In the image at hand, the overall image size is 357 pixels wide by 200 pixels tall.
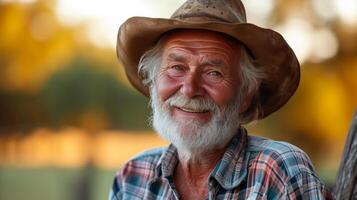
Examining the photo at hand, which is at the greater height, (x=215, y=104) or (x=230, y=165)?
(x=215, y=104)

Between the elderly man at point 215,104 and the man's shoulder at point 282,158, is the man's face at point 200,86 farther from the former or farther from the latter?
the man's shoulder at point 282,158

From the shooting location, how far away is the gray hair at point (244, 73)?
3980mm

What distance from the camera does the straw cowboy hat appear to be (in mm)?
3820

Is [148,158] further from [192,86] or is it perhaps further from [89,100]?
[89,100]

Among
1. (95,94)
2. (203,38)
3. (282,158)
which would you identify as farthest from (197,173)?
(95,94)

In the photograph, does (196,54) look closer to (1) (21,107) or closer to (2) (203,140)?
(2) (203,140)

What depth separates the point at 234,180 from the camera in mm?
3771

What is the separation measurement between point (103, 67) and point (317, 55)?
227 centimetres

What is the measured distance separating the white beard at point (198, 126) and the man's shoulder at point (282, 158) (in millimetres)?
147

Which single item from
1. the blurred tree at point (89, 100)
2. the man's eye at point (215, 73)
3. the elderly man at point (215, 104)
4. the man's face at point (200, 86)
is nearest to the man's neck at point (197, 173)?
the elderly man at point (215, 104)

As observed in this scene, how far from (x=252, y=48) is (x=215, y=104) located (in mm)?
313

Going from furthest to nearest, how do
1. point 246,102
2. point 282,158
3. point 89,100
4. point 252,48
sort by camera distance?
point 89,100, point 246,102, point 252,48, point 282,158

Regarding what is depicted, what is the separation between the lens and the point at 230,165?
3.86 metres

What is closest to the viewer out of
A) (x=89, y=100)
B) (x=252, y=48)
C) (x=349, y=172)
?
(x=252, y=48)
